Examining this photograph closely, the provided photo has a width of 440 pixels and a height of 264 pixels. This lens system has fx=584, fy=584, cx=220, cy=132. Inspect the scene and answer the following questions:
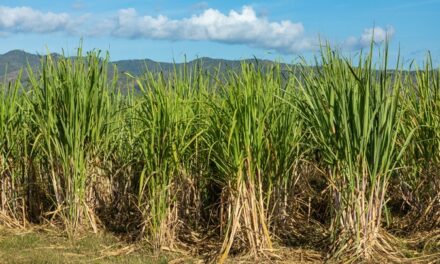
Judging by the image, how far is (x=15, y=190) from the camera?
21.3 ft

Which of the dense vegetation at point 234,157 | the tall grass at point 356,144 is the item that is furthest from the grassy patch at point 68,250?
the tall grass at point 356,144

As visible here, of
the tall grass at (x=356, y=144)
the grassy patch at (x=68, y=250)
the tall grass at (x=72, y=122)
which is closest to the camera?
the tall grass at (x=356, y=144)

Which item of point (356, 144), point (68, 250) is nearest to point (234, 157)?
point (356, 144)

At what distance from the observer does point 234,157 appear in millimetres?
4723

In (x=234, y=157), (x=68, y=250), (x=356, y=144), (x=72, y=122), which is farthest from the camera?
(x=72, y=122)

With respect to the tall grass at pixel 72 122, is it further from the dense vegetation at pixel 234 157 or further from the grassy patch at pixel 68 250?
the grassy patch at pixel 68 250

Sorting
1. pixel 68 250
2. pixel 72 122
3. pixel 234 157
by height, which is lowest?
pixel 68 250

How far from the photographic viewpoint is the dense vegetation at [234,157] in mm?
4609

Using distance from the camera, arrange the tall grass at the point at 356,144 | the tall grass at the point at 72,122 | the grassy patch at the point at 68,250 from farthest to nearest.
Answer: the tall grass at the point at 72,122 < the grassy patch at the point at 68,250 < the tall grass at the point at 356,144

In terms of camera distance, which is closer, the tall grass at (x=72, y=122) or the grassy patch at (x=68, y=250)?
the grassy patch at (x=68, y=250)

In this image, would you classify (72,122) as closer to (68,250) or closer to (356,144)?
(68,250)

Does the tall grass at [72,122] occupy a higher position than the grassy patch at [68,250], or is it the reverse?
the tall grass at [72,122]

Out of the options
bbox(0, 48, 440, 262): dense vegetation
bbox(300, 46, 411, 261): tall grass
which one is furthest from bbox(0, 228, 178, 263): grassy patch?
bbox(300, 46, 411, 261): tall grass

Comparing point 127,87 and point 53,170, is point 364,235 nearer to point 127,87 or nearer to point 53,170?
point 53,170
